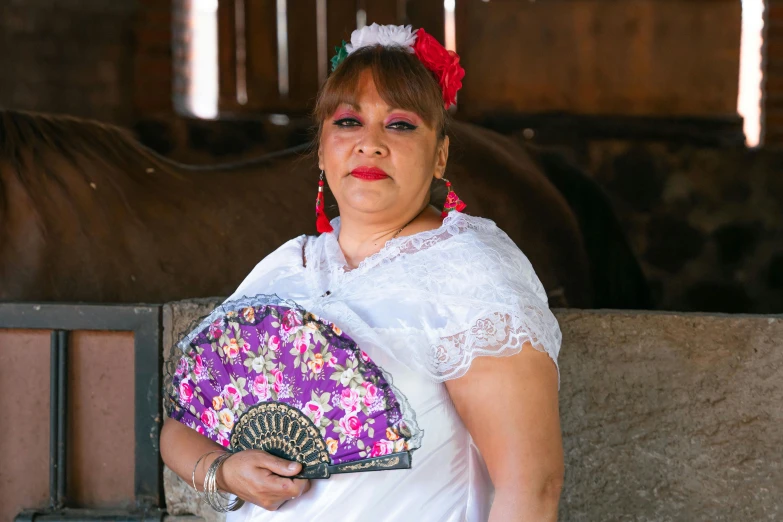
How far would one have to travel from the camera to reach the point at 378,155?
1.60 meters

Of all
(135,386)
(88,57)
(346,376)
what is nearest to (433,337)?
(346,376)

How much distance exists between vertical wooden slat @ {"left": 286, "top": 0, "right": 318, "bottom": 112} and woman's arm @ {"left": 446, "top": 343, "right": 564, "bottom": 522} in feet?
14.9

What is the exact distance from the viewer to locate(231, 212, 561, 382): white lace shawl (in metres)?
1.42

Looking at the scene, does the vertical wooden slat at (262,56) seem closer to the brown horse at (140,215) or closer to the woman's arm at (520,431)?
the brown horse at (140,215)

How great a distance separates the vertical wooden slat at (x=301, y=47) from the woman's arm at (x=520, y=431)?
455 cm

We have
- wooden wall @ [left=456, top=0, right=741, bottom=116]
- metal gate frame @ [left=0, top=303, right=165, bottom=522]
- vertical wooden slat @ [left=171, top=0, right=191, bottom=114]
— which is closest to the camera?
metal gate frame @ [left=0, top=303, right=165, bottom=522]

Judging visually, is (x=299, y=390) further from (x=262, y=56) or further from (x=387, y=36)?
(x=262, y=56)

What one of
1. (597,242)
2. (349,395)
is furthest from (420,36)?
(597,242)

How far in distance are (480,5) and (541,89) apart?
0.64 metres

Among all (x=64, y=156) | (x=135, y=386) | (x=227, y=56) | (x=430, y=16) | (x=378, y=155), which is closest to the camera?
(x=378, y=155)

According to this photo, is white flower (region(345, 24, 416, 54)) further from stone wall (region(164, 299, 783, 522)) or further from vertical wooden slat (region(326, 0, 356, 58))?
vertical wooden slat (region(326, 0, 356, 58))

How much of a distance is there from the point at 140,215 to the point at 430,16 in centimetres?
338

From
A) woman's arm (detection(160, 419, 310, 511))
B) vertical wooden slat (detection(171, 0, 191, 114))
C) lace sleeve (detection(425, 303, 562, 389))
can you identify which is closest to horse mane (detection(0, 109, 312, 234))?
woman's arm (detection(160, 419, 310, 511))

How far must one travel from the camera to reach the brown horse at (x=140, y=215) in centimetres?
254
